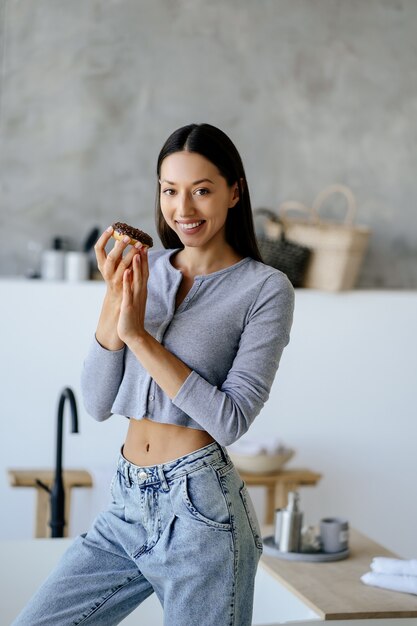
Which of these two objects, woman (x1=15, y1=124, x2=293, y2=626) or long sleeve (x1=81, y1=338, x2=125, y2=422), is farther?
long sleeve (x1=81, y1=338, x2=125, y2=422)

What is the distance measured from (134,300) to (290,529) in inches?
53.3

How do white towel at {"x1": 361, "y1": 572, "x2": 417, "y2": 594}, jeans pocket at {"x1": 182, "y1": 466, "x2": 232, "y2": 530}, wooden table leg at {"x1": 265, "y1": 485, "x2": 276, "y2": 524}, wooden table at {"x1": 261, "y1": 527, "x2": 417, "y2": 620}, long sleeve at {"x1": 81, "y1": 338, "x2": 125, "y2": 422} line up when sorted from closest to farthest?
jeans pocket at {"x1": 182, "y1": 466, "x2": 232, "y2": 530} → long sleeve at {"x1": 81, "y1": 338, "x2": 125, "y2": 422} → wooden table at {"x1": 261, "y1": 527, "x2": 417, "y2": 620} → white towel at {"x1": 361, "y1": 572, "x2": 417, "y2": 594} → wooden table leg at {"x1": 265, "y1": 485, "x2": 276, "y2": 524}

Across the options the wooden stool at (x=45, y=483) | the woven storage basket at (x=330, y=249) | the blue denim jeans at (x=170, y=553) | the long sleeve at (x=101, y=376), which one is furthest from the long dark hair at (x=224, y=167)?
the woven storage basket at (x=330, y=249)

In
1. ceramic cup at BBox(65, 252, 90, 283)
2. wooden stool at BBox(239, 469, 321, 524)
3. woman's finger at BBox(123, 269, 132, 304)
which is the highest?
woman's finger at BBox(123, 269, 132, 304)

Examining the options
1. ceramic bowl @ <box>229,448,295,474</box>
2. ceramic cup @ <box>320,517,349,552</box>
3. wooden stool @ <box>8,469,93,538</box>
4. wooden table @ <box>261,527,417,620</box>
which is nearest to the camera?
wooden table @ <box>261,527,417,620</box>

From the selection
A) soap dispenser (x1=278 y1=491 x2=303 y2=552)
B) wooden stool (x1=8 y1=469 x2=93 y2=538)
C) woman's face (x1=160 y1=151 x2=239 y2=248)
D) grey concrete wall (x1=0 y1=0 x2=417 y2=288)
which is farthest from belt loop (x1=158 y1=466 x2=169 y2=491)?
grey concrete wall (x1=0 y1=0 x2=417 y2=288)

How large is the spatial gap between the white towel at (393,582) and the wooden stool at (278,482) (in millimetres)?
1299

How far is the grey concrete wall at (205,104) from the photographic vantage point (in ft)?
12.9

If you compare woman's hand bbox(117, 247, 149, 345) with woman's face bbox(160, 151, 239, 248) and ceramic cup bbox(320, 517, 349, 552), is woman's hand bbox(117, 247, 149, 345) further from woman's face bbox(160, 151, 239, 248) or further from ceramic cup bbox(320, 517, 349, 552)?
ceramic cup bbox(320, 517, 349, 552)

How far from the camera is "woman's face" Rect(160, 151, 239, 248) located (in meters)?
1.67

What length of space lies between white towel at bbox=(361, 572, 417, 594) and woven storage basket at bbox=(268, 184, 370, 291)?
172 cm

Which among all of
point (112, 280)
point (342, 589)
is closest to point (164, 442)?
point (112, 280)

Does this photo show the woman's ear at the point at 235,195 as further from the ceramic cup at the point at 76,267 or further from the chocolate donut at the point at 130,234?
the ceramic cup at the point at 76,267

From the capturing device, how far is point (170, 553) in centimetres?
160
